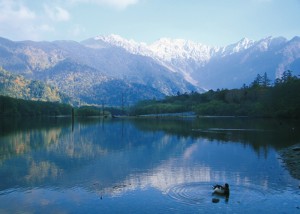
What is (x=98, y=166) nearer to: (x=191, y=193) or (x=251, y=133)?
(x=191, y=193)

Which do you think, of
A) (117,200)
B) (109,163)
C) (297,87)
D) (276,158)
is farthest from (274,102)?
(117,200)

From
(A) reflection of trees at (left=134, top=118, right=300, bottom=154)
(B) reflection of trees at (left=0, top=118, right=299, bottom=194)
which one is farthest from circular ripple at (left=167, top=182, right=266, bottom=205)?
(A) reflection of trees at (left=134, top=118, right=300, bottom=154)

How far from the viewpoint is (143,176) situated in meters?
34.0

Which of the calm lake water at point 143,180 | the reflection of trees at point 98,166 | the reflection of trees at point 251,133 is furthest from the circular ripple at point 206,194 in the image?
the reflection of trees at point 251,133

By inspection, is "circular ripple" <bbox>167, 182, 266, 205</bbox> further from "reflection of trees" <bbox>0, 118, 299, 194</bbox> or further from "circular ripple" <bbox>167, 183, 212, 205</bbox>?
"reflection of trees" <bbox>0, 118, 299, 194</bbox>

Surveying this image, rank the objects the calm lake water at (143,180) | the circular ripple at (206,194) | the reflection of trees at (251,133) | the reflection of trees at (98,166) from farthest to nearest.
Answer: the reflection of trees at (251,133) < the reflection of trees at (98,166) < the circular ripple at (206,194) < the calm lake water at (143,180)

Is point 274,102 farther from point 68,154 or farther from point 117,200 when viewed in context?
point 117,200

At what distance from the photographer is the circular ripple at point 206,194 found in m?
25.4

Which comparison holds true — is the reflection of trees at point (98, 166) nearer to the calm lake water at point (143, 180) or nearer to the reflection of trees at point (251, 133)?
the calm lake water at point (143, 180)

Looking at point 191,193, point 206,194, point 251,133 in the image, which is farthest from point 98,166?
point 251,133

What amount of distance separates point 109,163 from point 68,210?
57.9ft

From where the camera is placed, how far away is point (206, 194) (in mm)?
27125

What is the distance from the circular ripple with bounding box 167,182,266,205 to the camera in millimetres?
25375

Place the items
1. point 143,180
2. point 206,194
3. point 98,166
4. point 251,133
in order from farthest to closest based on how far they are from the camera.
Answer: point 251,133
point 98,166
point 143,180
point 206,194
